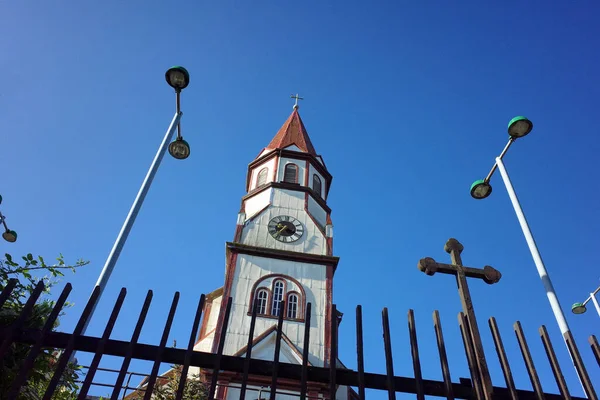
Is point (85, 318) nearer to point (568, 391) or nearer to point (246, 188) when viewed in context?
point (568, 391)

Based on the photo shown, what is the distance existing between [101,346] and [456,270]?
4.86 m

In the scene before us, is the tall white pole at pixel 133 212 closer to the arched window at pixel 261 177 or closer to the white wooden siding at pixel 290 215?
the white wooden siding at pixel 290 215

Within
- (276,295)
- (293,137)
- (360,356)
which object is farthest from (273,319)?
(360,356)

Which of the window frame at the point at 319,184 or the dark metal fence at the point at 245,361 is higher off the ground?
the window frame at the point at 319,184

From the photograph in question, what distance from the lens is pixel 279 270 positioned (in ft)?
74.0

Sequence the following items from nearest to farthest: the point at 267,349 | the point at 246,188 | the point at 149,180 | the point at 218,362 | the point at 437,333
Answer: the point at 218,362 < the point at 437,333 < the point at 149,180 < the point at 267,349 < the point at 246,188

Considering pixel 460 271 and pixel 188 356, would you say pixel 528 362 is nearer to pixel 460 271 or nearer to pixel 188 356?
pixel 460 271

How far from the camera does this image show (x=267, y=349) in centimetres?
1934

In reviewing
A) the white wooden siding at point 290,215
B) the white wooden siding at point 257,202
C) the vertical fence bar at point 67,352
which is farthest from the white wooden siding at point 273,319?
the vertical fence bar at point 67,352

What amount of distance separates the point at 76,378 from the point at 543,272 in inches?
320

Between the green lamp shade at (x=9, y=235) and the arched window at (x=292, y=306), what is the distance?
11.8m

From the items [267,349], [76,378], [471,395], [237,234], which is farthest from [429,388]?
[237,234]

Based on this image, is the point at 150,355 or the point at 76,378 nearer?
the point at 150,355

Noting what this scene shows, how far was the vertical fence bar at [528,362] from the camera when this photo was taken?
17.0 ft
